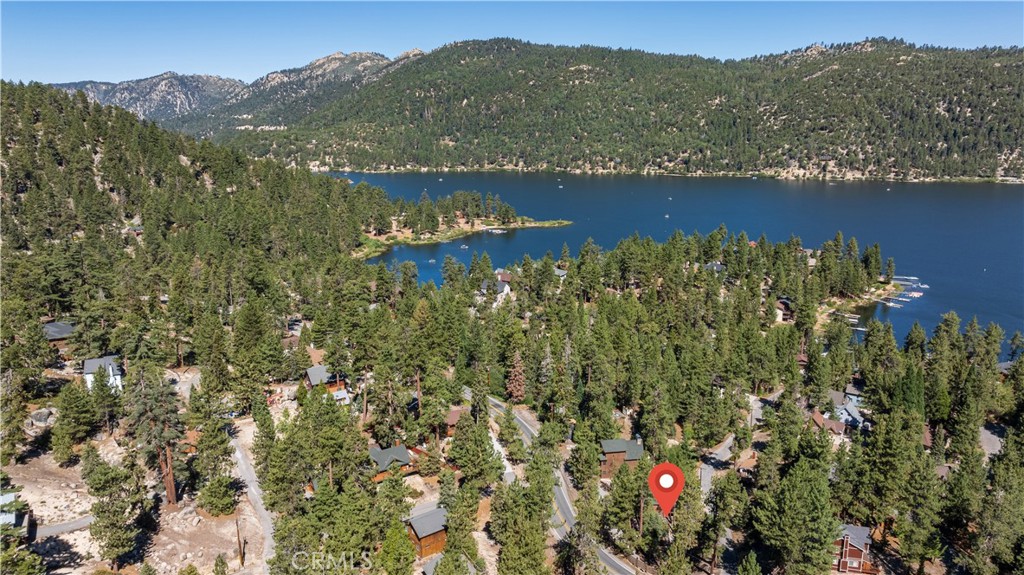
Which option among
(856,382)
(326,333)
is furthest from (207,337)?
(856,382)

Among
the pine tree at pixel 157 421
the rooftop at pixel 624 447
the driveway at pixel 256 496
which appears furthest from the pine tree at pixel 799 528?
the pine tree at pixel 157 421

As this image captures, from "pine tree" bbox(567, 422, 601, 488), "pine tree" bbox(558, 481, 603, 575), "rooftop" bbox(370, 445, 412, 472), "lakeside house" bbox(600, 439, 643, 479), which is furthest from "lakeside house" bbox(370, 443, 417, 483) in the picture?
"lakeside house" bbox(600, 439, 643, 479)

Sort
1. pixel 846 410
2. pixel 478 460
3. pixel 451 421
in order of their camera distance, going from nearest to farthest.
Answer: pixel 478 460 → pixel 451 421 → pixel 846 410

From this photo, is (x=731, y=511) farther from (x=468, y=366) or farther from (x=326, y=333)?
(x=326, y=333)

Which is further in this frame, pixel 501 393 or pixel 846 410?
pixel 501 393

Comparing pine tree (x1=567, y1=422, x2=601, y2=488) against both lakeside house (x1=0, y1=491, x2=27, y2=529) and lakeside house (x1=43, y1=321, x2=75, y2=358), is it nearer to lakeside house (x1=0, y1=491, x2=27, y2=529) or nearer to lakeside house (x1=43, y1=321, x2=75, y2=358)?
lakeside house (x1=0, y1=491, x2=27, y2=529)

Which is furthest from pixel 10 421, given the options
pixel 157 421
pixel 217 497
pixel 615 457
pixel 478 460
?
pixel 615 457

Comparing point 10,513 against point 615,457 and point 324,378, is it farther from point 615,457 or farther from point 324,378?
point 615,457
